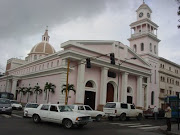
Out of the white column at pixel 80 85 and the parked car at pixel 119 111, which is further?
the white column at pixel 80 85

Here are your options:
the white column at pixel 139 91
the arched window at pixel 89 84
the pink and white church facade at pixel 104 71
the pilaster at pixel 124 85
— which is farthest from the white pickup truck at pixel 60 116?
the white column at pixel 139 91

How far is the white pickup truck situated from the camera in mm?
12328

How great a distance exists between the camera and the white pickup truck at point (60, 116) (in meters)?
12.3

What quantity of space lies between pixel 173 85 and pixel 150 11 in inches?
864

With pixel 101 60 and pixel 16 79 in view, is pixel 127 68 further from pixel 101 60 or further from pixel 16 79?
pixel 16 79

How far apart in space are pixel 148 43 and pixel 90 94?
21.5 meters

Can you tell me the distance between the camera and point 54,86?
31.8m

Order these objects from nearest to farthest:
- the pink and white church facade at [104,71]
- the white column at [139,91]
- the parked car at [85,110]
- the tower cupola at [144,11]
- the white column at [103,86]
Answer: the parked car at [85,110] → the pink and white church facade at [104,71] → the white column at [103,86] → the white column at [139,91] → the tower cupola at [144,11]

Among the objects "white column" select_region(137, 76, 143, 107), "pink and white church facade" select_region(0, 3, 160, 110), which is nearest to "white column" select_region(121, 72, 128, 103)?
"pink and white church facade" select_region(0, 3, 160, 110)

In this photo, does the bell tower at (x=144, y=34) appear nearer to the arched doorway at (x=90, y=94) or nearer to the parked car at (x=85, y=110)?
the arched doorway at (x=90, y=94)

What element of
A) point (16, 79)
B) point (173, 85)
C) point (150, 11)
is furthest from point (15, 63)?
point (173, 85)

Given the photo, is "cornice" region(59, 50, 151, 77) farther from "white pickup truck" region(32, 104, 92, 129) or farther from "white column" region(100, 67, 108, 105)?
"white pickup truck" region(32, 104, 92, 129)

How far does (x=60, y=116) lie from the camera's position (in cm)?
1279

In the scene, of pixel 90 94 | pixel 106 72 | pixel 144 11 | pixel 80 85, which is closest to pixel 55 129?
pixel 80 85
